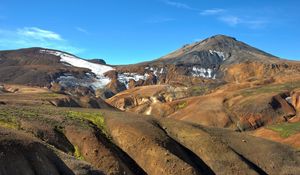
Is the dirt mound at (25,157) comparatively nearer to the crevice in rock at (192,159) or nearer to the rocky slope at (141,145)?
the rocky slope at (141,145)

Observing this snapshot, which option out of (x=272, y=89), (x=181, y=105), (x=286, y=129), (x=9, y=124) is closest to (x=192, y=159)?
(x=9, y=124)

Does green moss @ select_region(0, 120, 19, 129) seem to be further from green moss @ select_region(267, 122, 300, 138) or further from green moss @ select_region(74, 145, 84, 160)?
green moss @ select_region(267, 122, 300, 138)

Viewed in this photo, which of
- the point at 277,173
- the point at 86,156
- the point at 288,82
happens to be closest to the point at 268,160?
the point at 277,173

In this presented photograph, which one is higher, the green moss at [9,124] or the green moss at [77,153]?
the green moss at [9,124]

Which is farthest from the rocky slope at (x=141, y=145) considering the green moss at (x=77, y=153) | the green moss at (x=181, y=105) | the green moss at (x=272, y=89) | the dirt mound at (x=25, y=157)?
the green moss at (x=272, y=89)

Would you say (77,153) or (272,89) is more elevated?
(272,89)

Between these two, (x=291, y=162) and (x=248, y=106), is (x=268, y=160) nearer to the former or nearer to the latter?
(x=291, y=162)

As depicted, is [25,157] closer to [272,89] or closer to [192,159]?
[192,159]

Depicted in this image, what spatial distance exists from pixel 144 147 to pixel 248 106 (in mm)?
72892

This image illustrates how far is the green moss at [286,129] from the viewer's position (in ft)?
308

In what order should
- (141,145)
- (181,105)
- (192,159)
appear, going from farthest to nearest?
(181,105) < (192,159) < (141,145)

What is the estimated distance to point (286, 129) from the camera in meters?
97.6

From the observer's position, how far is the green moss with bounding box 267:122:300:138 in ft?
308

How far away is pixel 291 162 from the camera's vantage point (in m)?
58.9
